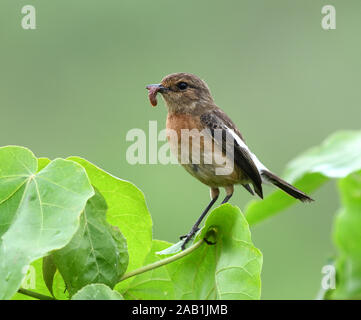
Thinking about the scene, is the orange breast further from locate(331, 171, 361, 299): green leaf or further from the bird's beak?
locate(331, 171, 361, 299): green leaf

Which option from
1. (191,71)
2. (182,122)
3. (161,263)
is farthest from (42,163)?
(191,71)

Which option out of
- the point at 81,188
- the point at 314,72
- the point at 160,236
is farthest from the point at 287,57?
the point at 81,188

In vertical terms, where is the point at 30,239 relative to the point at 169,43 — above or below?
below

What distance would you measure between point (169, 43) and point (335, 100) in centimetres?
269

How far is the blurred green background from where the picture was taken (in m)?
8.64

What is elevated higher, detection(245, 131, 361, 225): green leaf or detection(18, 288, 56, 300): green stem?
detection(245, 131, 361, 225): green leaf

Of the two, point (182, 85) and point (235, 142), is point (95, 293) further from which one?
point (182, 85)

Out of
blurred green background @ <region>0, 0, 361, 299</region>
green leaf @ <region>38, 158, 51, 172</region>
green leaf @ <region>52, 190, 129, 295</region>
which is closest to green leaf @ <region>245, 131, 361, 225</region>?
green leaf @ <region>52, 190, 129, 295</region>

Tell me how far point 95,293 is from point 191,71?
7.73 m

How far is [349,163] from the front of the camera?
310cm

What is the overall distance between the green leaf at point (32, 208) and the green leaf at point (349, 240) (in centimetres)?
126

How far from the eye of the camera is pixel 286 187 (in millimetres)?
3861

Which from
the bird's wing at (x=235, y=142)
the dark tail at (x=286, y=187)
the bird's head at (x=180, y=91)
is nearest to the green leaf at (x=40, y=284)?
the dark tail at (x=286, y=187)
